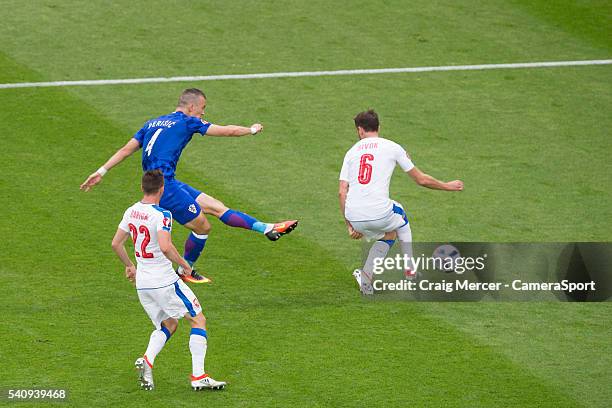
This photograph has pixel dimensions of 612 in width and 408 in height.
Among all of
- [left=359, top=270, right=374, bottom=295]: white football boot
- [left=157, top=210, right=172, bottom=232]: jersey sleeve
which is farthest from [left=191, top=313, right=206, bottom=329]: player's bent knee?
[left=359, top=270, right=374, bottom=295]: white football boot

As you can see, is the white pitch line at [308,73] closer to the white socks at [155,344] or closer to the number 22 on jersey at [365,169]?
the number 22 on jersey at [365,169]

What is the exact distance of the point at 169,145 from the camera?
44.2ft

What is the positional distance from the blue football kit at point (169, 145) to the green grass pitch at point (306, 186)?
1075mm

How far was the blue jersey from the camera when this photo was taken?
44.1 feet

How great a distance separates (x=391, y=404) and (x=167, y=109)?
29.8 ft

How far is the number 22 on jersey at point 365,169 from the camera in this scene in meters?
13.4

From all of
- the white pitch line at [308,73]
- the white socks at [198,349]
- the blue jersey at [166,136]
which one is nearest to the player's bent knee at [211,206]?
the blue jersey at [166,136]

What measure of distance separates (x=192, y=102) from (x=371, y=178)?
2129mm

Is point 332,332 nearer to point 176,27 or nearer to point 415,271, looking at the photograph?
point 415,271

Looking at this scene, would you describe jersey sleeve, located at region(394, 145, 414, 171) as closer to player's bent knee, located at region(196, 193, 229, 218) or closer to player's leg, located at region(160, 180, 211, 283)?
player's bent knee, located at region(196, 193, 229, 218)

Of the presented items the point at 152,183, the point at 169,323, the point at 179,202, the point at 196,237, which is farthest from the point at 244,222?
the point at 152,183

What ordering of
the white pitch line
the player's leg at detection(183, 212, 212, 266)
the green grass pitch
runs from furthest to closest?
the white pitch line, the player's leg at detection(183, 212, 212, 266), the green grass pitch

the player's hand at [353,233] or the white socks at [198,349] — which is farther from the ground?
the player's hand at [353,233]

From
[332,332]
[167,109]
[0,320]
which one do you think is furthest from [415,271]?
[167,109]
